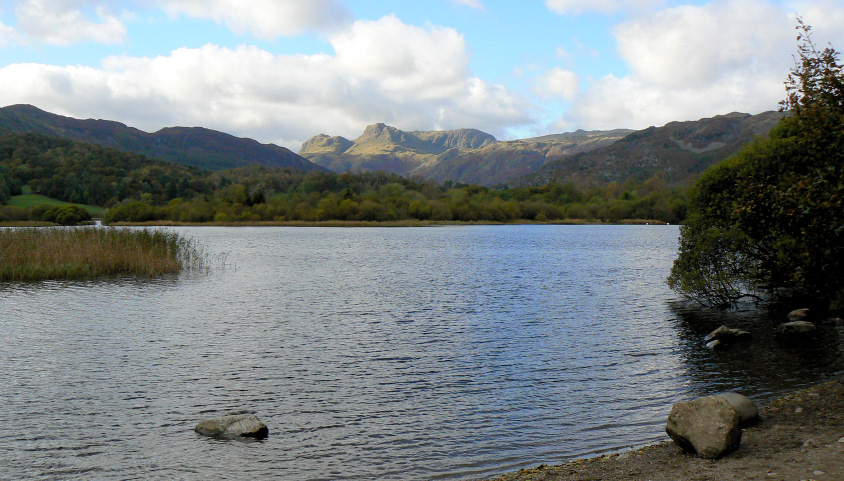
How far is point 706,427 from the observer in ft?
37.1

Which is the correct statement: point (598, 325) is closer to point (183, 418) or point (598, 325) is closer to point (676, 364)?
point (676, 364)

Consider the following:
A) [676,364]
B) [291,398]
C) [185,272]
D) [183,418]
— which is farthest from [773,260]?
[185,272]

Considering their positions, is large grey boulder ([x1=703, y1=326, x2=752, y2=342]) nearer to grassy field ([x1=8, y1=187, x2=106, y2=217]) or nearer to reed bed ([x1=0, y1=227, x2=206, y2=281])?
reed bed ([x1=0, y1=227, x2=206, y2=281])

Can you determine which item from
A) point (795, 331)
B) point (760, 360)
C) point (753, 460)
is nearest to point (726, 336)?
point (795, 331)

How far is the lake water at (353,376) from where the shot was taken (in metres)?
12.8

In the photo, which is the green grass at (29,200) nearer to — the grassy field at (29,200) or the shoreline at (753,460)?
the grassy field at (29,200)

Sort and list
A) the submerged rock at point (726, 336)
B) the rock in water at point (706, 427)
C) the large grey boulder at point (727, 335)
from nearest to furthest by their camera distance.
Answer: the rock in water at point (706, 427), the submerged rock at point (726, 336), the large grey boulder at point (727, 335)

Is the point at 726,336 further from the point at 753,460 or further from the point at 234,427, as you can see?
the point at 234,427

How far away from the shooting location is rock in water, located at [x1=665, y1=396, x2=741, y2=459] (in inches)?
436

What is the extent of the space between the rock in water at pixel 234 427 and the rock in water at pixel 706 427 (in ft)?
30.4

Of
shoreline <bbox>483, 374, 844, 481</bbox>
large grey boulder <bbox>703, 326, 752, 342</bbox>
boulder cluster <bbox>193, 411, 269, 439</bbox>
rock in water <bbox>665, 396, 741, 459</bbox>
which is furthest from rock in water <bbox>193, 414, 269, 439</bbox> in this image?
large grey boulder <bbox>703, 326, 752, 342</bbox>

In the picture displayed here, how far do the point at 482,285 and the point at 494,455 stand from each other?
32.7 meters

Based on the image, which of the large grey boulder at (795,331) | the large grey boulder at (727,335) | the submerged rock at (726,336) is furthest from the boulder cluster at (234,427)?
the large grey boulder at (795,331)

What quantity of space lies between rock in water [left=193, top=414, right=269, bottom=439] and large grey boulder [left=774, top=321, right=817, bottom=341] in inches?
852
